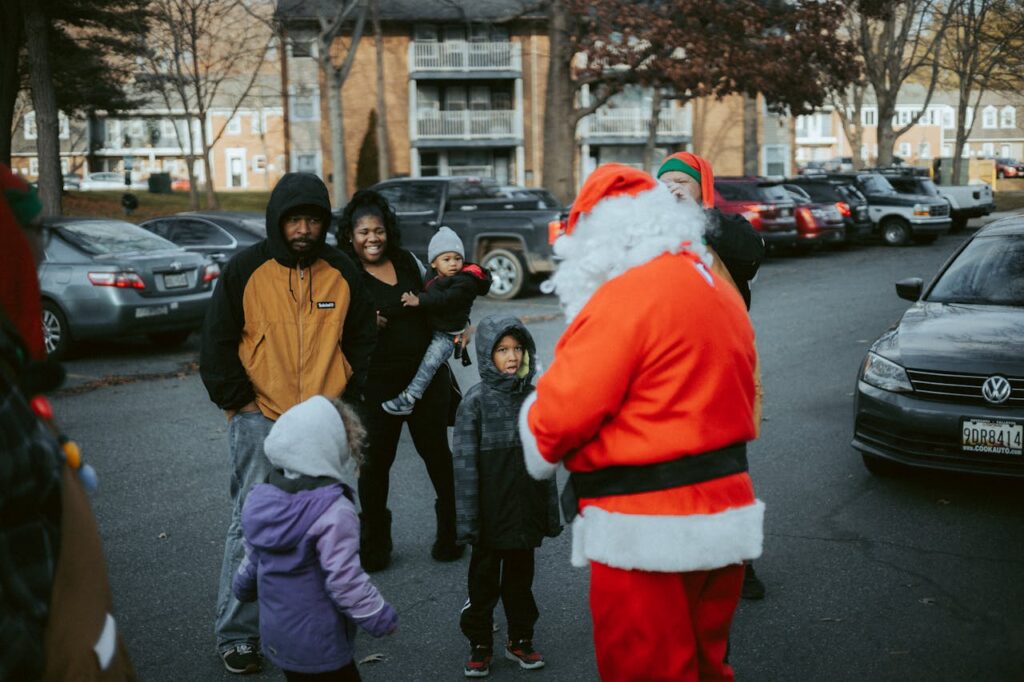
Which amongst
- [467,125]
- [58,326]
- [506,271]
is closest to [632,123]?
[467,125]

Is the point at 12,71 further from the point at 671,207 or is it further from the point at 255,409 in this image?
the point at 671,207

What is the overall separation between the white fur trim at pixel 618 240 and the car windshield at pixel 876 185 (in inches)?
1025

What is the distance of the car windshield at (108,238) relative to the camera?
12.6 m

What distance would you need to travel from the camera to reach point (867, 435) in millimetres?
6805

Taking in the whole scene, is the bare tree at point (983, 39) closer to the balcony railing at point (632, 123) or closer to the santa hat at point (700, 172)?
the balcony railing at point (632, 123)

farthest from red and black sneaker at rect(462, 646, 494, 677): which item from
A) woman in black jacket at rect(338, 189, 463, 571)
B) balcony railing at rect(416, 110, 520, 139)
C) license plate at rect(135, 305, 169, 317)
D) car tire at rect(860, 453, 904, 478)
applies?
balcony railing at rect(416, 110, 520, 139)

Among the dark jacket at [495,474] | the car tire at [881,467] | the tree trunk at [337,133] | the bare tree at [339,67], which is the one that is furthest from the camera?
the tree trunk at [337,133]

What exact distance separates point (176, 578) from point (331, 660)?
98.6 inches

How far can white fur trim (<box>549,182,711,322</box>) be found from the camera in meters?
2.82

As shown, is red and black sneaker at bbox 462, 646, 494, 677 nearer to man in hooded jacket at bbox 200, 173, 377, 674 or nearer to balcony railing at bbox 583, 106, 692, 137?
man in hooded jacket at bbox 200, 173, 377, 674

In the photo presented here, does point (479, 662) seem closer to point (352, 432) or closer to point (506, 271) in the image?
point (352, 432)

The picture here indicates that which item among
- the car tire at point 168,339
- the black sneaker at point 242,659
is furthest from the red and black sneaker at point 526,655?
the car tire at point 168,339

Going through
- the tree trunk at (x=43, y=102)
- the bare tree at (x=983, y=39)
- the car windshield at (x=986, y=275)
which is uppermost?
the bare tree at (x=983, y=39)

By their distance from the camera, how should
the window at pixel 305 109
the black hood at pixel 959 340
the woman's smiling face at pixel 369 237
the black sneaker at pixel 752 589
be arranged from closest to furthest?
the black sneaker at pixel 752 589
the woman's smiling face at pixel 369 237
the black hood at pixel 959 340
the window at pixel 305 109
